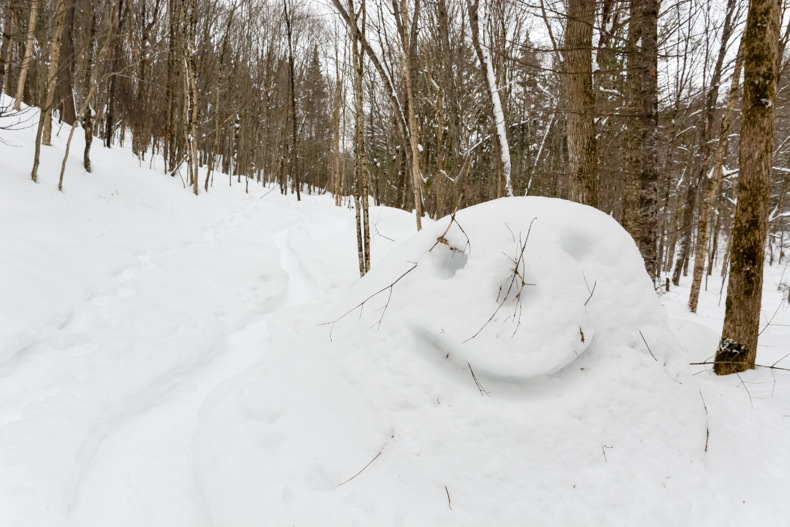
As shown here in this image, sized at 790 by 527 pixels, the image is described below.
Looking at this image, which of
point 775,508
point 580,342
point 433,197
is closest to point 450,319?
point 580,342

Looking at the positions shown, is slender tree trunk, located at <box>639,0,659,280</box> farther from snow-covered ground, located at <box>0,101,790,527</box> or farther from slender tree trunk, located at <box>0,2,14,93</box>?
slender tree trunk, located at <box>0,2,14,93</box>

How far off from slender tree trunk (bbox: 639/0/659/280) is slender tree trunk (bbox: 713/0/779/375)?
1.89 meters

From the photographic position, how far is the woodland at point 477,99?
Result: 14.1 feet

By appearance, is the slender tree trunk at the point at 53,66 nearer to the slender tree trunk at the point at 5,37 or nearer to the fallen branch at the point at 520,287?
the slender tree trunk at the point at 5,37

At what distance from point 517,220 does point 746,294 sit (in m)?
2.26

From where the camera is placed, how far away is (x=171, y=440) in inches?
96.4

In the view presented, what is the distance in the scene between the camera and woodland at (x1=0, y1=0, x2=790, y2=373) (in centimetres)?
429

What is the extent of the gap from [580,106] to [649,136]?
0.98 m

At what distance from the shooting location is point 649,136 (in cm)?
480

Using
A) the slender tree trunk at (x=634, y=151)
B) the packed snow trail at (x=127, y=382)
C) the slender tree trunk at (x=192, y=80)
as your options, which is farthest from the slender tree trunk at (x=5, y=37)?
the slender tree trunk at (x=634, y=151)

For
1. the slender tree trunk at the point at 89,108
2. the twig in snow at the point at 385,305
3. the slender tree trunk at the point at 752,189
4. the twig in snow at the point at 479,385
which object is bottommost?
the twig in snow at the point at 479,385

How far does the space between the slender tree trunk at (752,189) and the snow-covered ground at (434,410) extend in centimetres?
37

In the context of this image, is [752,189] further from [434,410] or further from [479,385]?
[434,410]

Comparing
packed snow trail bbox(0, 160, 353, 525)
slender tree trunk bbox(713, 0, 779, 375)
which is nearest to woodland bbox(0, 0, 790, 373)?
slender tree trunk bbox(713, 0, 779, 375)
